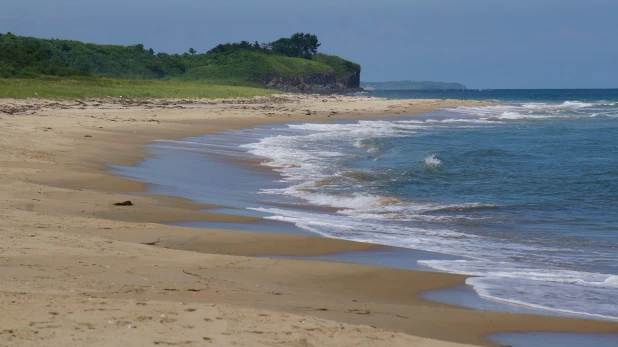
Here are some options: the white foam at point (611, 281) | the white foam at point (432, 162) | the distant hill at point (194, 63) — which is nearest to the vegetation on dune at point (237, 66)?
the distant hill at point (194, 63)

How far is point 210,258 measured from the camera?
7.79 meters

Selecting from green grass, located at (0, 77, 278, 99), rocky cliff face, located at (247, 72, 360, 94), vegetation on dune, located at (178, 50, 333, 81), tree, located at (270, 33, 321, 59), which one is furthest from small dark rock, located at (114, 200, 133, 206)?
tree, located at (270, 33, 321, 59)

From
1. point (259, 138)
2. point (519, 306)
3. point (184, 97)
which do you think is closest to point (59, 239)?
point (519, 306)

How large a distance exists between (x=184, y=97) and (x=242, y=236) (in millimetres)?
36715

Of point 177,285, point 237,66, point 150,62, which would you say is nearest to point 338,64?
point 237,66

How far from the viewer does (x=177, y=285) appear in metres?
6.29

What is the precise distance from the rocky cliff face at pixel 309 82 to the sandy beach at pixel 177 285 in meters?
83.8

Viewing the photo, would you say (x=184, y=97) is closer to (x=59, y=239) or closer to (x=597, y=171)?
(x=597, y=171)

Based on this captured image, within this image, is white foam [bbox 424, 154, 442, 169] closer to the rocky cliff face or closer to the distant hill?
the distant hill

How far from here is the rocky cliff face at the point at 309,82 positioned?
97.6m

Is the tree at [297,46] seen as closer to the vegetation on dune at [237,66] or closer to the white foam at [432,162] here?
the vegetation on dune at [237,66]

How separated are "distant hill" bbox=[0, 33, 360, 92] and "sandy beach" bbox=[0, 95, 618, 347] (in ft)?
126

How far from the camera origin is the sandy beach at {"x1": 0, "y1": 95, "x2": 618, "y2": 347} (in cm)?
479

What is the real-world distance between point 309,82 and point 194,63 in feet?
60.7
